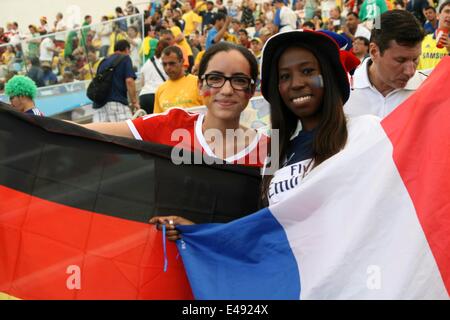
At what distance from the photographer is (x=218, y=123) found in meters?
3.55

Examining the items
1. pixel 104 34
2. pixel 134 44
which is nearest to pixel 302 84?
pixel 104 34

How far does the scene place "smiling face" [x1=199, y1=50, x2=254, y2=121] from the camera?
3.50 m

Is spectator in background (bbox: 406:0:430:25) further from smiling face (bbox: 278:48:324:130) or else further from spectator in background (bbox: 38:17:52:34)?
spectator in background (bbox: 38:17:52:34)

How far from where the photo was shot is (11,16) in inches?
1143

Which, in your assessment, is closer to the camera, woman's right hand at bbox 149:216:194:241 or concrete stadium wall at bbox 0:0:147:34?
woman's right hand at bbox 149:216:194:241

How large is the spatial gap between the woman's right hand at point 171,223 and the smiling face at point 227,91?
61 cm

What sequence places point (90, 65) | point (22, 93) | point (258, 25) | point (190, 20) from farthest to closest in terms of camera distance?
point (190, 20) < point (258, 25) < point (90, 65) < point (22, 93)

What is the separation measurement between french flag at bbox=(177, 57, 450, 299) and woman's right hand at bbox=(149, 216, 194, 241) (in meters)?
0.05

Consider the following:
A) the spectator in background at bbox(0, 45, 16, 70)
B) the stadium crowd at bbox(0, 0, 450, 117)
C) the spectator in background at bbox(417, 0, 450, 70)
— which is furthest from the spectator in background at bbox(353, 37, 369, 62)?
the spectator in background at bbox(0, 45, 16, 70)

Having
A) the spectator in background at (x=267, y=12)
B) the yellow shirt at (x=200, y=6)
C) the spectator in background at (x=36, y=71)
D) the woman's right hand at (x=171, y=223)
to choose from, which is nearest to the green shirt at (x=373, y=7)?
the spectator in background at (x=267, y=12)

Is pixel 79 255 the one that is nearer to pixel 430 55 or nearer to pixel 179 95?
pixel 179 95

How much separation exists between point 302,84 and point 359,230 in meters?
0.75

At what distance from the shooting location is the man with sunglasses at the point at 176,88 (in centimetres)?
816

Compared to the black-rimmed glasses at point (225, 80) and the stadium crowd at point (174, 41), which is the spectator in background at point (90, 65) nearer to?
the stadium crowd at point (174, 41)
